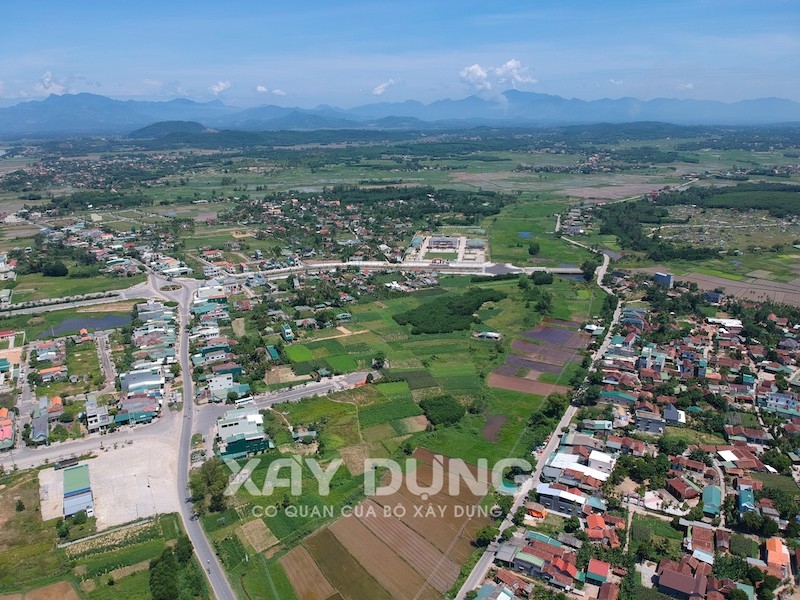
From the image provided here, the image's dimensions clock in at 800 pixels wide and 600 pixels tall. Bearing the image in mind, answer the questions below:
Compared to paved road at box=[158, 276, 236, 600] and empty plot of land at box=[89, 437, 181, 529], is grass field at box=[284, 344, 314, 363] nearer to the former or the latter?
paved road at box=[158, 276, 236, 600]

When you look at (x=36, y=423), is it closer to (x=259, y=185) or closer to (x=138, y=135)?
(x=259, y=185)

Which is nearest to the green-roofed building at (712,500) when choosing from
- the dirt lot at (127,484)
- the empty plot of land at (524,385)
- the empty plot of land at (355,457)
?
the empty plot of land at (524,385)

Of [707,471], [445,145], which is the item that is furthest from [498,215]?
[445,145]

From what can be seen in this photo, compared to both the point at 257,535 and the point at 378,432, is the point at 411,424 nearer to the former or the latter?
the point at 378,432

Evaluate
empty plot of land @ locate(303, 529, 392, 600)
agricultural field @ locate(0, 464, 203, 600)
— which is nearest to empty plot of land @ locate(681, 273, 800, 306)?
empty plot of land @ locate(303, 529, 392, 600)

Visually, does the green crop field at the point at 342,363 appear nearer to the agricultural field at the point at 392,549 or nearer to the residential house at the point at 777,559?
the agricultural field at the point at 392,549

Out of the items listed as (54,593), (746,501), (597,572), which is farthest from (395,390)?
(54,593)
